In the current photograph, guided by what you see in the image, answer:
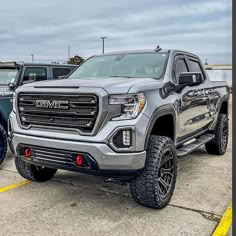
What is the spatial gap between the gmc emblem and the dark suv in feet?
6.76

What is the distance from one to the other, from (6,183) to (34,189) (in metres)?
0.61

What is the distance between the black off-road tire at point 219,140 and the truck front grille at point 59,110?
3.91 m

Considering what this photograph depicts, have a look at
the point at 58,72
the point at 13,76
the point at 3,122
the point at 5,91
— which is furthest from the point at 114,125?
the point at 58,72

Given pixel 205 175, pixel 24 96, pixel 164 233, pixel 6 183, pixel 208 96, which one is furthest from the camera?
pixel 208 96

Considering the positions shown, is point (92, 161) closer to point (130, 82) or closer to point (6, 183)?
point (130, 82)

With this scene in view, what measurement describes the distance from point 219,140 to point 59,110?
13.3 feet

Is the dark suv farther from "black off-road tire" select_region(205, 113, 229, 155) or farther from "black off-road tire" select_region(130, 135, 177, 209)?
"black off-road tire" select_region(205, 113, 229, 155)

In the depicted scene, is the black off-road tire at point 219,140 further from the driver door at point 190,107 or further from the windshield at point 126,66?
the windshield at point 126,66

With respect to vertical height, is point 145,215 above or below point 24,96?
below

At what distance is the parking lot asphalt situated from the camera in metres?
3.47

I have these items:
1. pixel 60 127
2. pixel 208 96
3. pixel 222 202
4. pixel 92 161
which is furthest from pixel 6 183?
pixel 208 96

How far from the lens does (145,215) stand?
3816mm

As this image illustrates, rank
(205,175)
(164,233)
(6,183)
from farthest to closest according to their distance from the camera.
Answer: (205,175) < (6,183) < (164,233)

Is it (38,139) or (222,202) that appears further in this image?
(222,202)
